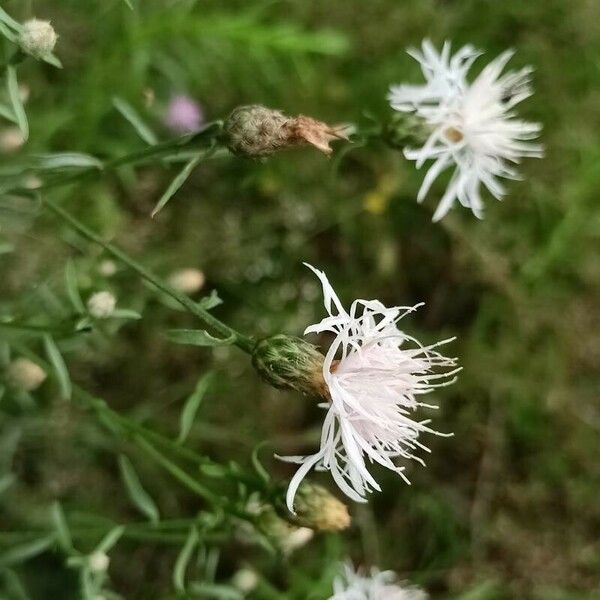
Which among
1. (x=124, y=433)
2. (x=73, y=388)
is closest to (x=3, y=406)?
(x=73, y=388)

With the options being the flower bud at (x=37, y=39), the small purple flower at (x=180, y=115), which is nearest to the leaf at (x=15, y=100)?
the flower bud at (x=37, y=39)

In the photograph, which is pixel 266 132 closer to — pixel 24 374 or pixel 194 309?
pixel 194 309

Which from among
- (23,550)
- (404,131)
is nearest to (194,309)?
(404,131)

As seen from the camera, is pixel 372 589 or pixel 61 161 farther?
pixel 372 589

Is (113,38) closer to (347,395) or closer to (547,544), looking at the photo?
(347,395)

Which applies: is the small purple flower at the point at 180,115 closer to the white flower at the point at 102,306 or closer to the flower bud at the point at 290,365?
the white flower at the point at 102,306

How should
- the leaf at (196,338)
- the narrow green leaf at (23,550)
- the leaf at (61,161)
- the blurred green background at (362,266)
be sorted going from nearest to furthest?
1. the leaf at (196,338)
2. the leaf at (61,161)
3. the narrow green leaf at (23,550)
4. the blurred green background at (362,266)
